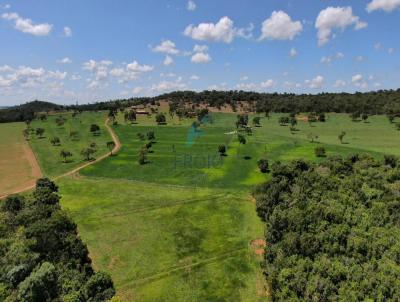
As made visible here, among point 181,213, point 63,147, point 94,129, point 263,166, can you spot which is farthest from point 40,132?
point 181,213

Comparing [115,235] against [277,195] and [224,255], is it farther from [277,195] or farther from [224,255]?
[277,195]

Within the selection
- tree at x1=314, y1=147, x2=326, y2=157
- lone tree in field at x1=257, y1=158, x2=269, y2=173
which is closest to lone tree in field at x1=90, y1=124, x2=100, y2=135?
lone tree in field at x1=257, y1=158, x2=269, y2=173

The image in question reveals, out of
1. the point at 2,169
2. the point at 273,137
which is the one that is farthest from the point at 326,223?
the point at 2,169

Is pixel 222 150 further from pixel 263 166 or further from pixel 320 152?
pixel 320 152

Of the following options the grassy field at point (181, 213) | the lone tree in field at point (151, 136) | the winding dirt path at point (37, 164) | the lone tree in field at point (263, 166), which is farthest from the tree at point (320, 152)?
the winding dirt path at point (37, 164)

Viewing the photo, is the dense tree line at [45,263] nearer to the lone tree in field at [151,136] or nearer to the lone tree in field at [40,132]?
the lone tree in field at [151,136]

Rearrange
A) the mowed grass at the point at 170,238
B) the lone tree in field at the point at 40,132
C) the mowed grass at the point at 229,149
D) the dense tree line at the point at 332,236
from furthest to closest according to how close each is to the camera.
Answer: the lone tree in field at the point at 40,132 < the mowed grass at the point at 229,149 < the mowed grass at the point at 170,238 < the dense tree line at the point at 332,236
